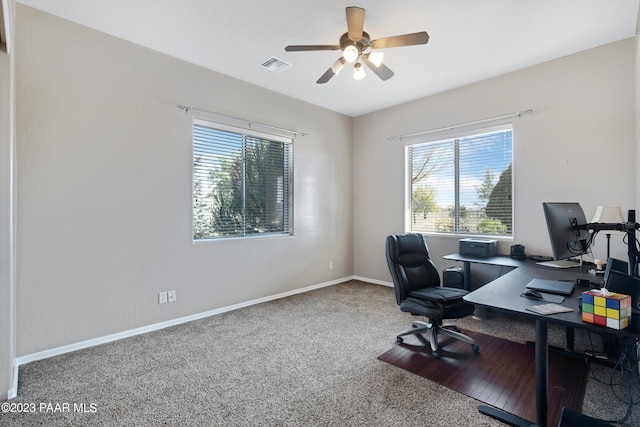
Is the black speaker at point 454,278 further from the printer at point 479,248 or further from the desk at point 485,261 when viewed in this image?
the printer at point 479,248

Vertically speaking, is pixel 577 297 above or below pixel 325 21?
below

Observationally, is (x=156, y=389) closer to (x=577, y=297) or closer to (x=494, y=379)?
(x=494, y=379)

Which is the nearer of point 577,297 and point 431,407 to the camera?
point 577,297

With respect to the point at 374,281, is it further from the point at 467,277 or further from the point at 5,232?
the point at 5,232

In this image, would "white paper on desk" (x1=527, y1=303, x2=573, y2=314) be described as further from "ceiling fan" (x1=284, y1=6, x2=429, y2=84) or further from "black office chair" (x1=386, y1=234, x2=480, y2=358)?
"ceiling fan" (x1=284, y1=6, x2=429, y2=84)

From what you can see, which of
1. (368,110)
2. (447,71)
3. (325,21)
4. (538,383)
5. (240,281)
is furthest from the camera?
(368,110)

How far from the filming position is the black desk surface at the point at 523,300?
1.44 meters

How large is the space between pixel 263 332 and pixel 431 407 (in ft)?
5.80

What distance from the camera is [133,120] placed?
3104mm

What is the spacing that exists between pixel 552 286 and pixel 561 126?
230 centimetres

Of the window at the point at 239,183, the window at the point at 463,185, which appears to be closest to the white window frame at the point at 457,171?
the window at the point at 463,185

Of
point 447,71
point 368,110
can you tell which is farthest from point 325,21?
point 368,110

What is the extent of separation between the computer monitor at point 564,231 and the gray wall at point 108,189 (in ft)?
10.6

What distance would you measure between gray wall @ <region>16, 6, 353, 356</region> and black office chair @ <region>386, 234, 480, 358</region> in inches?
79.4
